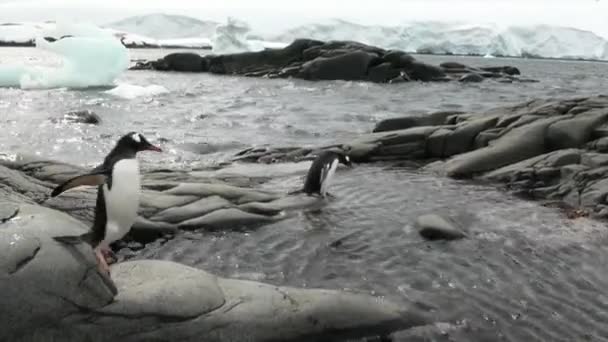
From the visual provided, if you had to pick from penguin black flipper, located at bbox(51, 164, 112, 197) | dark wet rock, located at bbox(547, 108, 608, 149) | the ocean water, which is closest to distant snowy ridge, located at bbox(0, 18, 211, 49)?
the ocean water

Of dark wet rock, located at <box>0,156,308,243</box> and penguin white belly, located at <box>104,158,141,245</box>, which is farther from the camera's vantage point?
dark wet rock, located at <box>0,156,308,243</box>

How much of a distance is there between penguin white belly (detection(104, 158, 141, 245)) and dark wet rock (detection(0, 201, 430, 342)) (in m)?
0.30

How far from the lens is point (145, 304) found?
444cm

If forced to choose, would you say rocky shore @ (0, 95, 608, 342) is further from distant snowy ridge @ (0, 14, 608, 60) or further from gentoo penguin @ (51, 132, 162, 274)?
distant snowy ridge @ (0, 14, 608, 60)

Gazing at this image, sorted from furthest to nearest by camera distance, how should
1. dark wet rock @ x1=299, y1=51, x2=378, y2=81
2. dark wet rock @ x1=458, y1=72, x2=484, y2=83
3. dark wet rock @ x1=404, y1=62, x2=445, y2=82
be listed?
dark wet rock @ x1=404, y1=62, x2=445, y2=82 < dark wet rock @ x1=458, y1=72, x2=484, y2=83 < dark wet rock @ x1=299, y1=51, x2=378, y2=81

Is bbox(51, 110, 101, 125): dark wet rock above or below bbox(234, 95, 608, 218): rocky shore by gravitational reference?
below

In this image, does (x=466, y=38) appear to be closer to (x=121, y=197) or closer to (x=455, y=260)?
(x=455, y=260)

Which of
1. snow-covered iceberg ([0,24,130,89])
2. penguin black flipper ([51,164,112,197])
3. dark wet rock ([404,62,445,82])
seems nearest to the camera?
penguin black flipper ([51,164,112,197])

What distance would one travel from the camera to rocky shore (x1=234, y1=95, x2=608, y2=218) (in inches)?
381

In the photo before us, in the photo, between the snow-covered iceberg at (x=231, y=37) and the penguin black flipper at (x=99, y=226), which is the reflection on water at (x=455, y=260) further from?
the snow-covered iceberg at (x=231, y=37)

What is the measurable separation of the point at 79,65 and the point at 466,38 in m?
118

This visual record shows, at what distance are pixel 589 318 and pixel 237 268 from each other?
3403mm

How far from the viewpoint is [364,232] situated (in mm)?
7480

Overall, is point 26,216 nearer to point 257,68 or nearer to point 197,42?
point 257,68
